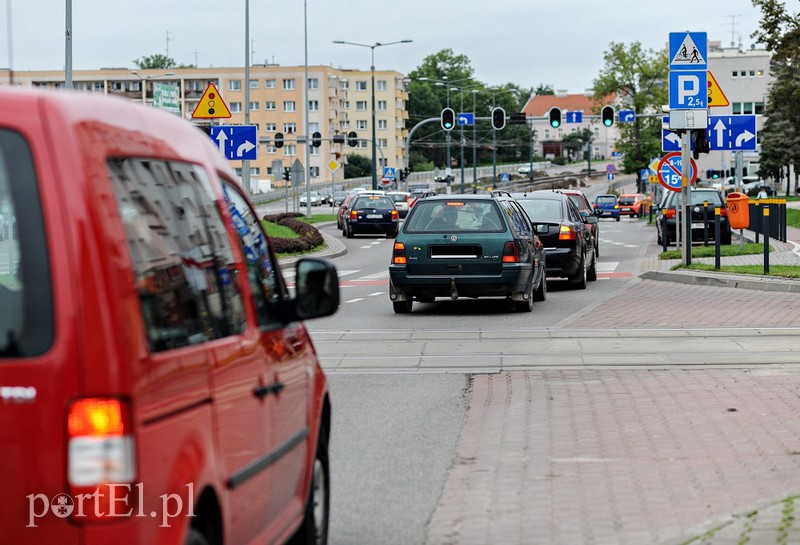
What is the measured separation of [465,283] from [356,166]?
14843 centimetres

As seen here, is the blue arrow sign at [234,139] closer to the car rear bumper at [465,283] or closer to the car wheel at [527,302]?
the car rear bumper at [465,283]

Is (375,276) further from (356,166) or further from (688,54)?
(356,166)

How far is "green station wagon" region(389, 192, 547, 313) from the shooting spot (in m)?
18.3

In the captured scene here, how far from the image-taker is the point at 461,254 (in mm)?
18422

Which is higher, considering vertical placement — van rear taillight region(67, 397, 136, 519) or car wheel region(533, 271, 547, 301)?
van rear taillight region(67, 397, 136, 519)

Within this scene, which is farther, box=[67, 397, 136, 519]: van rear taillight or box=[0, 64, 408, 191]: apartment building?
box=[0, 64, 408, 191]: apartment building

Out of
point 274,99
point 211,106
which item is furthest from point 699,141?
point 274,99

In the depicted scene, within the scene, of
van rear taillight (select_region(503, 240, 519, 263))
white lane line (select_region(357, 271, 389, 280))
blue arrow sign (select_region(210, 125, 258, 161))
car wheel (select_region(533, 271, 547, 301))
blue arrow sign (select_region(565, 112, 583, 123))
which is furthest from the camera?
blue arrow sign (select_region(565, 112, 583, 123))

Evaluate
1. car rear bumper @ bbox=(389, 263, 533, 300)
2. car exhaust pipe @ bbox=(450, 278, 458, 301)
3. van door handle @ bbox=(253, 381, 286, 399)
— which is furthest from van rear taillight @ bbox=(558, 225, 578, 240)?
van door handle @ bbox=(253, 381, 286, 399)

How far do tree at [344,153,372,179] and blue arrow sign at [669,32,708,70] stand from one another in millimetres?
139723

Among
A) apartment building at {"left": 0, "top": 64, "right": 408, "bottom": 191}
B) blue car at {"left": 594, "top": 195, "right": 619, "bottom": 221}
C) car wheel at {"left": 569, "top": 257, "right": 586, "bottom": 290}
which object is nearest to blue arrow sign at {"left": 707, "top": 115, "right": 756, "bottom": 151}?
car wheel at {"left": 569, "top": 257, "right": 586, "bottom": 290}

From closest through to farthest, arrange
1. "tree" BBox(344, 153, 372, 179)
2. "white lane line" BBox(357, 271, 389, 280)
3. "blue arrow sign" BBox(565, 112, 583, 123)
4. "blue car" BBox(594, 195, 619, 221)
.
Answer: "white lane line" BBox(357, 271, 389, 280)
"blue arrow sign" BBox(565, 112, 583, 123)
"blue car" BBox(594, 195, 619, 221)
"tree" BBox(344, 153, 372, 179)

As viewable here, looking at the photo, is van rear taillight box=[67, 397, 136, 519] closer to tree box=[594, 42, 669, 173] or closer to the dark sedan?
the dark sedan

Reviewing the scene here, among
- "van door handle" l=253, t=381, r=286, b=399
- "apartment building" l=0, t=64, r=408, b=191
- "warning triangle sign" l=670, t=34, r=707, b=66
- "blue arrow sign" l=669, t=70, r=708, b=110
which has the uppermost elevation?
"apartment building" l=0, t=64, r=408, b=191
